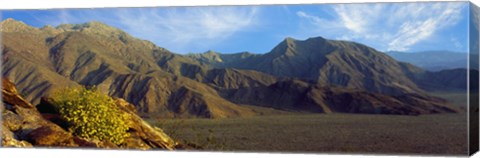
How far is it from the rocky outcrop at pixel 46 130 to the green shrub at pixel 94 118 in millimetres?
202

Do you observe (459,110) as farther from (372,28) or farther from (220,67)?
(220,67)

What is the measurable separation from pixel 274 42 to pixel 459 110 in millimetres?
4874

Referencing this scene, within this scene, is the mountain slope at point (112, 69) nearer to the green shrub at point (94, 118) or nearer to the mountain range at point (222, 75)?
the mountain range at point (222, 75)

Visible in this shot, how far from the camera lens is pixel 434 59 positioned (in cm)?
1817

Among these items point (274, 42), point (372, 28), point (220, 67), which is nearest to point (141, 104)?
point (220, 67)

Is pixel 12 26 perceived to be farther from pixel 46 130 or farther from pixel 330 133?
pixel 330 133

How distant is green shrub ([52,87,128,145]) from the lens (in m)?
19.2

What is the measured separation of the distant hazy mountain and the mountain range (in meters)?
0.21

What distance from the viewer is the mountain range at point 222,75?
19516 mm

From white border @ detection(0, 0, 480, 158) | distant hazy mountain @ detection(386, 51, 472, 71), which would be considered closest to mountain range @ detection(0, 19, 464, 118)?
distant hazy mountain @ detection(386, 51, 472, 71)

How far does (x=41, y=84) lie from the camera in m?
22.2

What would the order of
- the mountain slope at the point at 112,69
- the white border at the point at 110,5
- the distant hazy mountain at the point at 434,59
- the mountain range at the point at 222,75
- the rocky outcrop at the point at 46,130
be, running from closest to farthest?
the distant hazy mountain at the point at 434,59
the white border at the point at 110,5
the rocky outcrop at the point at 46,130
the mountain range at the point at 222,75
the mountain slope at the point at 112,69

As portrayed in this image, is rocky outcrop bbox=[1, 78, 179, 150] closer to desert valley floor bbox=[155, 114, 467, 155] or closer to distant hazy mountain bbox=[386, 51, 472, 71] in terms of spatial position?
desert valley floor bbox=[155, 114, 467, 155]

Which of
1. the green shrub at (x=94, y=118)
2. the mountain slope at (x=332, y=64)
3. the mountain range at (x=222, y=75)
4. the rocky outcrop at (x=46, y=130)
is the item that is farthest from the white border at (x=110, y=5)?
the mountain slope at (x=332, y=64)
